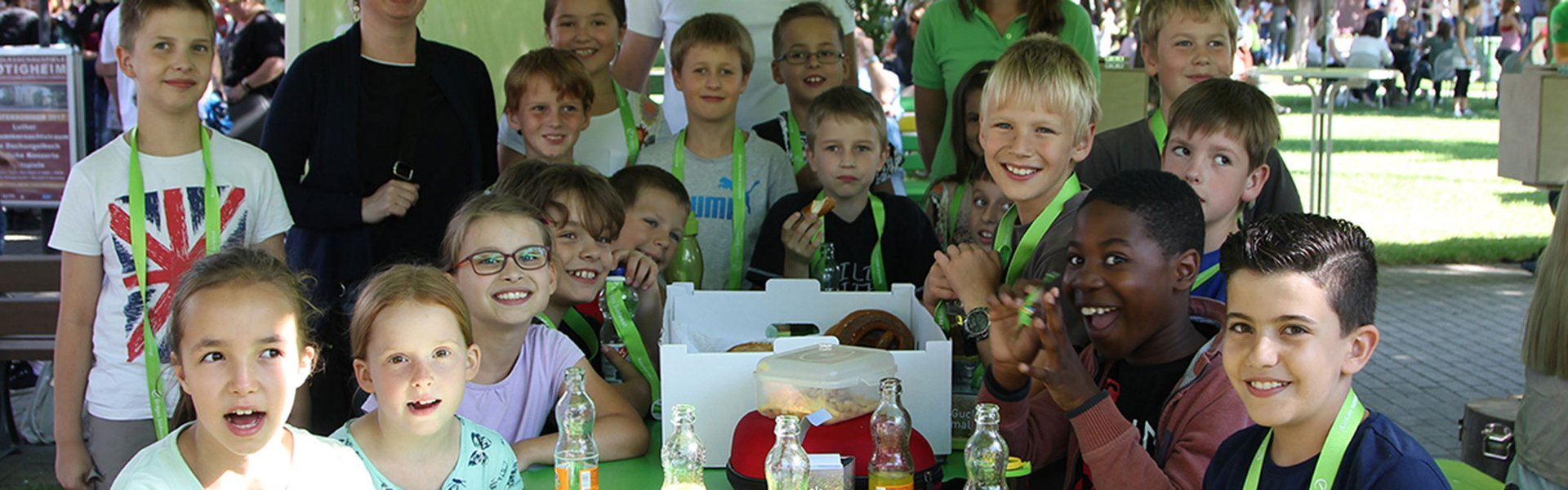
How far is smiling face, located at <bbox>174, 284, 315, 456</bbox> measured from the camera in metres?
2.25

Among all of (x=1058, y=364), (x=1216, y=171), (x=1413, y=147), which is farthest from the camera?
(x=1413, y=147)

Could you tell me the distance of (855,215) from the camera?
4.19m

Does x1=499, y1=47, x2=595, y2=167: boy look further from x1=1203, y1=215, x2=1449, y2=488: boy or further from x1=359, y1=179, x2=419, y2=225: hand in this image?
x1=1203, y1=215, x2=1449, y2=488: boy

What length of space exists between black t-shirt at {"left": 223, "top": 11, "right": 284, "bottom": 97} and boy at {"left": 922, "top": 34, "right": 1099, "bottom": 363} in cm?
734

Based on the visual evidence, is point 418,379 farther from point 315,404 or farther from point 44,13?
point 44,13

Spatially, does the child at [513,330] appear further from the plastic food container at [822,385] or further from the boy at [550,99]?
the boy at [550,99]

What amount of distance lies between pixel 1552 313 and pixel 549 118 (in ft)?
9.26

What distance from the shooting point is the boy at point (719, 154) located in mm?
4312

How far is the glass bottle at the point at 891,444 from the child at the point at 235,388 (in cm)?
93

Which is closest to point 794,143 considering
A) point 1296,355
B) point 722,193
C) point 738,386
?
point 722,193

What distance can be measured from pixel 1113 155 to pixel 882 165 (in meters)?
0.91

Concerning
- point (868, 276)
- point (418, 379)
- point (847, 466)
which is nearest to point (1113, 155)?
point (868, 276)

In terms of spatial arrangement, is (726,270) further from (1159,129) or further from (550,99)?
(1159,129)

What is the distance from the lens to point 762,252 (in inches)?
162
